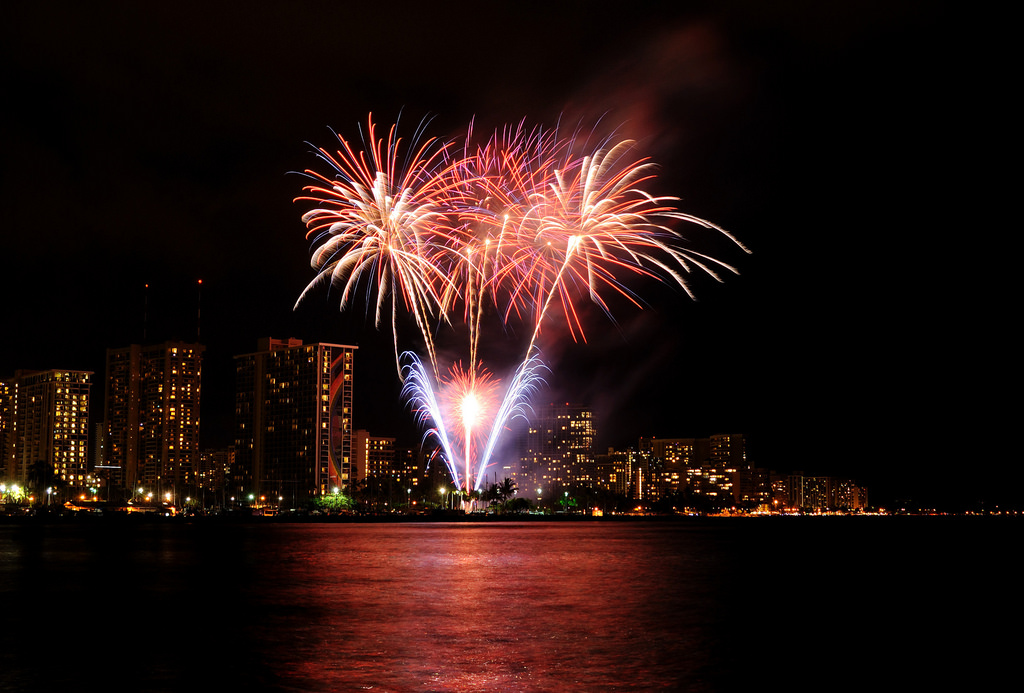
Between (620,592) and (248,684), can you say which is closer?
(248,684)

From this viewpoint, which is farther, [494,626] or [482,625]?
[482,625]

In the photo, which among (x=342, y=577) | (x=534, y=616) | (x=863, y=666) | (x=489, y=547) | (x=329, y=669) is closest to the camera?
(x=329, y=669)

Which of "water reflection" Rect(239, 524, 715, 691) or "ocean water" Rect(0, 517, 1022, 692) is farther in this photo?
"ocean water" Rect(0, 517, 1022, 692)

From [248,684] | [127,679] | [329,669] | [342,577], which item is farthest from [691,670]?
[342,577]

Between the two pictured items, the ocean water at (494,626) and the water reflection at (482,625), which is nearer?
the water reflection at (482,625)

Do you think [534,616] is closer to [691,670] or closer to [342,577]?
[691,670]

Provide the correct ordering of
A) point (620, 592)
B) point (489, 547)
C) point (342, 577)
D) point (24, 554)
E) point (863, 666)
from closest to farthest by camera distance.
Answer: point (863, 666) → point (620, 592) → point (342, 577) → point (24, 554) → point (489, 547)
